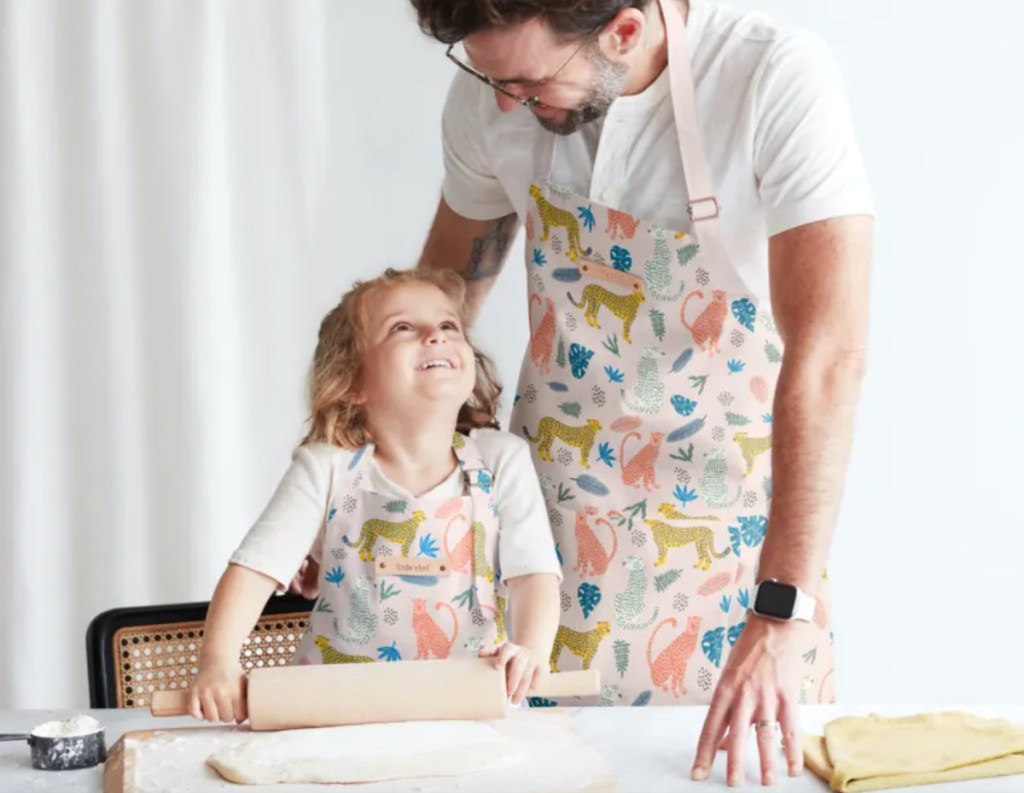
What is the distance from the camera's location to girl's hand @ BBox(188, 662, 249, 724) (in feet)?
4.86

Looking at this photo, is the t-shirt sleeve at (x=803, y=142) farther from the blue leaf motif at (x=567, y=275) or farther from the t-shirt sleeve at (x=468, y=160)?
the t-shirt sleeve at (x=468, y=160)

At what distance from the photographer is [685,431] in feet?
6.17

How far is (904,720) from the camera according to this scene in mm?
1455

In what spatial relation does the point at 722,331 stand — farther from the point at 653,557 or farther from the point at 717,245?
the point at 653,557

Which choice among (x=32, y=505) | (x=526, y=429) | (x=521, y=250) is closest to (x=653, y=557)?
(x=526, y=429)

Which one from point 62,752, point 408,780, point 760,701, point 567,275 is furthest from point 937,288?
point 62,752

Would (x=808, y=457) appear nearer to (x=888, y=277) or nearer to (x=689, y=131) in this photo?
(x=689, y=131)

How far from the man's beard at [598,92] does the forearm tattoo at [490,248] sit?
0.37 m

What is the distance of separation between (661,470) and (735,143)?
0.45 meters

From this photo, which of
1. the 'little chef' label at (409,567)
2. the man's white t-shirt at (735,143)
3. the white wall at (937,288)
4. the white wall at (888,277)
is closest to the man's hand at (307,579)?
the 'little chef' label at (409,567)

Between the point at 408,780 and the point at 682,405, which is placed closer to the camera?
the point at 408,780

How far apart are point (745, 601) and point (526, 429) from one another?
1.29ft

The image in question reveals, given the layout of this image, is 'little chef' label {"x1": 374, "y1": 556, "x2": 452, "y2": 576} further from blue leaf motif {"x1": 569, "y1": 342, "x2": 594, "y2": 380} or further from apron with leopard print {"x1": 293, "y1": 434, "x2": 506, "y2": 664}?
blue leaf motif {"x1": 569, "y1": 342, "x2": 594, "y2": 380}

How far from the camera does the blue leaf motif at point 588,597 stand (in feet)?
6.20
